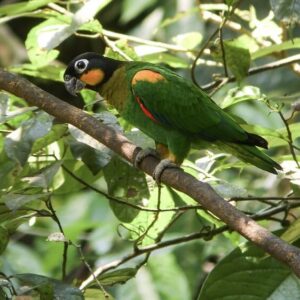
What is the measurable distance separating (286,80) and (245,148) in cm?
252

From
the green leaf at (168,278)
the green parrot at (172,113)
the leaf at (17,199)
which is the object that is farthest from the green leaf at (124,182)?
the green leaf at (168,278)

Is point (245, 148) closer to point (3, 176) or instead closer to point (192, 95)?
point (192, 95)

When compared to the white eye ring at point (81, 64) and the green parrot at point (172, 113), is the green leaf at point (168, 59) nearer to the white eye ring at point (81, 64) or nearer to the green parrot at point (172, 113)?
the green parrot at point (172, 113)

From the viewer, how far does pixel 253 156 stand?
7.70ft

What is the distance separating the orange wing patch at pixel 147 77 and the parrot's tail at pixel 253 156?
0.29 m

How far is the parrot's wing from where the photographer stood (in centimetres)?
249

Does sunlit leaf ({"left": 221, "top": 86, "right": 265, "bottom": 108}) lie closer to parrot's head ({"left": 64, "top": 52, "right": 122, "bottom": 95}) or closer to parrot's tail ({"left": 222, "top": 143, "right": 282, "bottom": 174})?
parrot's tail ({"left": 222, "top": 143, "right": 282, "bottom": 174})

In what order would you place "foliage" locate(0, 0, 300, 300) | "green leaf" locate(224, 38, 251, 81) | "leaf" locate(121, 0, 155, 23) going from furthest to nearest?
"leaf" locate(121, 0, 155, 23)
"green leaf" locate(224, 38, 251, 81)
"foliage" locate(0, 0, 300, 300)

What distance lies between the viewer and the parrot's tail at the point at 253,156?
2.23 m

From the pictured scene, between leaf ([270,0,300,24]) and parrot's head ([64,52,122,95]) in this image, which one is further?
parrot's head ([64,52,122,95])

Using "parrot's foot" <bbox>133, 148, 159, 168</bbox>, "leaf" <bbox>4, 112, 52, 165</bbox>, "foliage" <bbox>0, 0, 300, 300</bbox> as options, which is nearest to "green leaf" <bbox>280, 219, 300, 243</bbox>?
"foliage" <bbox>0, 0, 300, 300</bbox>

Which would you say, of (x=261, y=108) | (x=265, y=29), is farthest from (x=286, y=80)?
(x=265, y=29)

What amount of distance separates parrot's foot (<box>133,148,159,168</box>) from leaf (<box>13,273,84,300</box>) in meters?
0.44

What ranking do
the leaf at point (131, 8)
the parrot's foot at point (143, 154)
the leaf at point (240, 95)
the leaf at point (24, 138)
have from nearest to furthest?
the leaf at point (24, 138) → the parrot's foot at point (143, 154) → the leaf at point (240, 95) → the leaf at point (131, 8)
